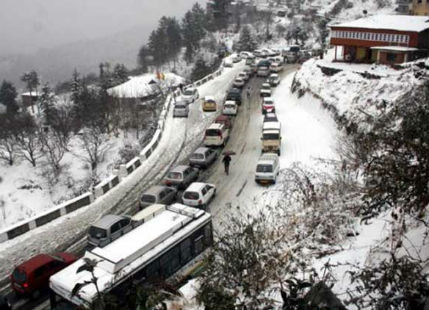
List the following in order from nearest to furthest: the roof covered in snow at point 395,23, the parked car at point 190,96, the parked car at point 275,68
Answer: the roof covered in snow at point 395,23 → the parked car at point 190,96 → the parked car at point 275,68

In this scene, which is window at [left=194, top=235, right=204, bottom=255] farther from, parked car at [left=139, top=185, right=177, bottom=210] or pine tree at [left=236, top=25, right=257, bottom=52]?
pine tree at [left=236, top=25, right=257, bottom=52]

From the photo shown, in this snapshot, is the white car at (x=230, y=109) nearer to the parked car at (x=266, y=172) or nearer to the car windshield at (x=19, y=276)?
the parked car at (x=266, y=172)

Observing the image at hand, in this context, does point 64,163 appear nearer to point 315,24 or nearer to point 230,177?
point 230,177

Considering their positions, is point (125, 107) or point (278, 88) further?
point (125, 107)

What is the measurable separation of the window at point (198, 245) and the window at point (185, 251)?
0.34 meters

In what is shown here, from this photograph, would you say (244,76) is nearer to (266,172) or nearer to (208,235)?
(266,172)

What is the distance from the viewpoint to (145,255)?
13.5 m

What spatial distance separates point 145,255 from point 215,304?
299 inches

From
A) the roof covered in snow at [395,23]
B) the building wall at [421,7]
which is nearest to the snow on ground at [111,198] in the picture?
the roof covered in snow at [395,23]

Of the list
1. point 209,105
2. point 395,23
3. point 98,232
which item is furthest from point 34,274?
point 395,23

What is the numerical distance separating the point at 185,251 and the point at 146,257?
2022mm

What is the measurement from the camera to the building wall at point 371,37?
42116 millimetres

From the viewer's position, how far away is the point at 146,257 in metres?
13.5

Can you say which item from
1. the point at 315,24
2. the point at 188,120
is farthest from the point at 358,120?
the point at 315,24
